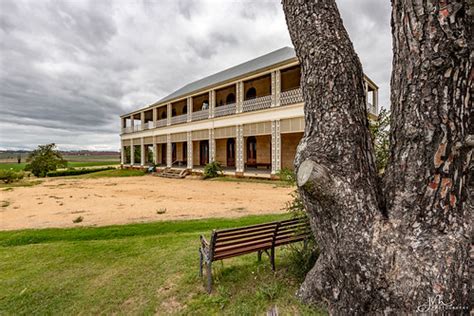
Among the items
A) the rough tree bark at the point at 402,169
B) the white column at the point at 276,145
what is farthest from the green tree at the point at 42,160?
the rough tree bark at the point at 402,169

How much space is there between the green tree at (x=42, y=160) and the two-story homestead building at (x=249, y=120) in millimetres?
8910

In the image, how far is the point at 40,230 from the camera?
623 cm

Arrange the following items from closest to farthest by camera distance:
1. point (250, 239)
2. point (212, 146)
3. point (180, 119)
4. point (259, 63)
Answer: point (250, 239)
point (212, 146)
point (259, 63)
point (180, 119)

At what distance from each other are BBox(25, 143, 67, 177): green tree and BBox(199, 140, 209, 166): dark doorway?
15401 millimetres

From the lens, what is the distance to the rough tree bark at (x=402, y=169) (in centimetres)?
154

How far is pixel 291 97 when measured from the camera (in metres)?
13.4

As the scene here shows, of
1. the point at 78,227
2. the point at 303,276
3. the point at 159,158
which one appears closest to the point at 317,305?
the point at 303,276

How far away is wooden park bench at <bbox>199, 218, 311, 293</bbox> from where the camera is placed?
297cm

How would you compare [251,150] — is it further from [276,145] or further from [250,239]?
[250,239]

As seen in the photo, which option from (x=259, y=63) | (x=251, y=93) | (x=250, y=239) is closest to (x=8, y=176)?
(x=251, y=93)

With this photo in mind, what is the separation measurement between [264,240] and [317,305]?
1.05 metres

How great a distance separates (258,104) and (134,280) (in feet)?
42.7

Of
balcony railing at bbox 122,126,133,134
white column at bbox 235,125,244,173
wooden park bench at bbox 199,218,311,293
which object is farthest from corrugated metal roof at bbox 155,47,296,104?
wooden park bench at bbox 199,218,311,293

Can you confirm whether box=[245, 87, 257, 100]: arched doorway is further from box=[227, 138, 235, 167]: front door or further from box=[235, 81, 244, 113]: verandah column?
box=[227, 138, 235, 167]: front door
